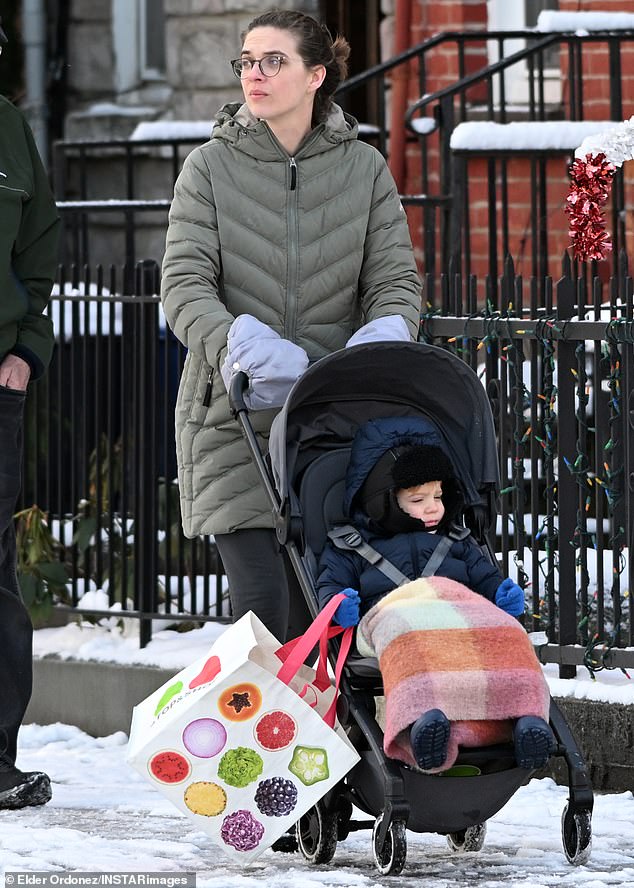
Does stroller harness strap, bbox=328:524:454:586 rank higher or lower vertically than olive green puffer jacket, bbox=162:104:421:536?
lower

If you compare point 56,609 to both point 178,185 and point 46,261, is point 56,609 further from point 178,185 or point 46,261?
point 178,185

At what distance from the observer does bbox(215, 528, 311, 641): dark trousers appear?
16.0ft

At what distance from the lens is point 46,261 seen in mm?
5527

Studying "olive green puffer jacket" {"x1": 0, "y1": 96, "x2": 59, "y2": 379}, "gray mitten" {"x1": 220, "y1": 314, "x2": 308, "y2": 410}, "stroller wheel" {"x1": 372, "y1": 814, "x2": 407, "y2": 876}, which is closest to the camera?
"stroller wheel" {"x1": 372, "y1": 814, "x2": 407, "y2": 876}

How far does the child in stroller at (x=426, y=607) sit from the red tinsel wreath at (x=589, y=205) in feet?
4.83

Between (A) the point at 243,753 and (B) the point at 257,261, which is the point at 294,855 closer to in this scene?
(A) the point at 243,753

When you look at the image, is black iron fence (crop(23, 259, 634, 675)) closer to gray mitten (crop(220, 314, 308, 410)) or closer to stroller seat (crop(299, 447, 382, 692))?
stroller seat (crop(299, 447, 382, 692))

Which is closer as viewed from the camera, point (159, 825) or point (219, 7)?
point (159, 825)

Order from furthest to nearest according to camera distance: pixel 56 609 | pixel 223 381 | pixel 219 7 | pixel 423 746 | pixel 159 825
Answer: pixel 219 7 → pixel 56 609 → pixel 159 825 → pixel 223 381 → pixel 423 746

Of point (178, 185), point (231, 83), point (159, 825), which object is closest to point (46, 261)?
point (178, 185)

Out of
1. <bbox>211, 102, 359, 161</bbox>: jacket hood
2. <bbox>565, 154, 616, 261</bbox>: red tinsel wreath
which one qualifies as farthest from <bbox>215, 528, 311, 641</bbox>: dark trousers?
<bbox>565, 154, 616, 261</bbox>: red tinsel wreath

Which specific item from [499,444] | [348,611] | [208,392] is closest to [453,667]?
[348,611]

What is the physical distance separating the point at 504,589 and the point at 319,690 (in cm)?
53

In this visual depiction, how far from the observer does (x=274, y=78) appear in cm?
483
